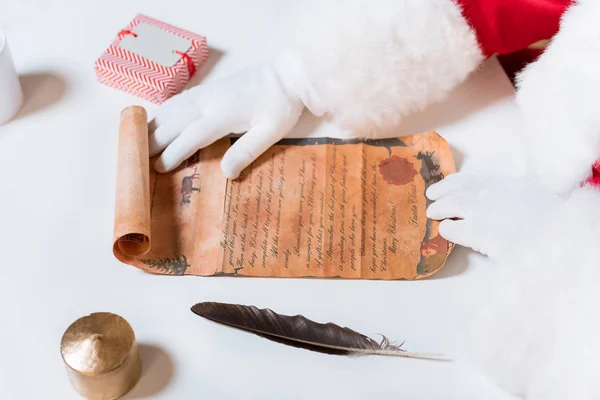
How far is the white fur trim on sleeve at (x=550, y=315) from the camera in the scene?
0.60 metres

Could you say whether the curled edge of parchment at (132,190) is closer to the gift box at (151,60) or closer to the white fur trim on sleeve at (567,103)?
the gift box at (151,60)

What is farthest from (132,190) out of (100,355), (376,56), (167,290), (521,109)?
(521,109)

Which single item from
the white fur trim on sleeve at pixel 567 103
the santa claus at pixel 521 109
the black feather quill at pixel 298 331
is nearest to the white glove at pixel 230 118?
the santa claus at pixel 521 109

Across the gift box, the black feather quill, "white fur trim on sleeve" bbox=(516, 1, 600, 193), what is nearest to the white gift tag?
the gift box

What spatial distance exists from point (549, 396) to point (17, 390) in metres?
0.58

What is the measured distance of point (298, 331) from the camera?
761mm

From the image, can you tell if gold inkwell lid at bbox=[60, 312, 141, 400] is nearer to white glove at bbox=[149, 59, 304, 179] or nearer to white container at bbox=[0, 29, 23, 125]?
white glove at bbox=[149, 59, 304, 179]

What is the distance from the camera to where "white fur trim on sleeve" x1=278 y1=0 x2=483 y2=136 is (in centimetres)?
93

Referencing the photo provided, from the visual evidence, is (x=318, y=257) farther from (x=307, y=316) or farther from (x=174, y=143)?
(x=174, y=143)

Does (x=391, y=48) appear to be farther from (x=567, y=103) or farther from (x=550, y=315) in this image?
(x=550, y=315)

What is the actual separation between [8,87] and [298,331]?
0.59 meters

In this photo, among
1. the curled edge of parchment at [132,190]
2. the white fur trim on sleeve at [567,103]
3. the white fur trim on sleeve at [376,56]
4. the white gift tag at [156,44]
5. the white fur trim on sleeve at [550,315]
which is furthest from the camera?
the white gift tag at [156,44]

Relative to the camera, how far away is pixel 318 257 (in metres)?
0.83

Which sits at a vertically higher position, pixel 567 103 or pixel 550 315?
pixel 567 103
